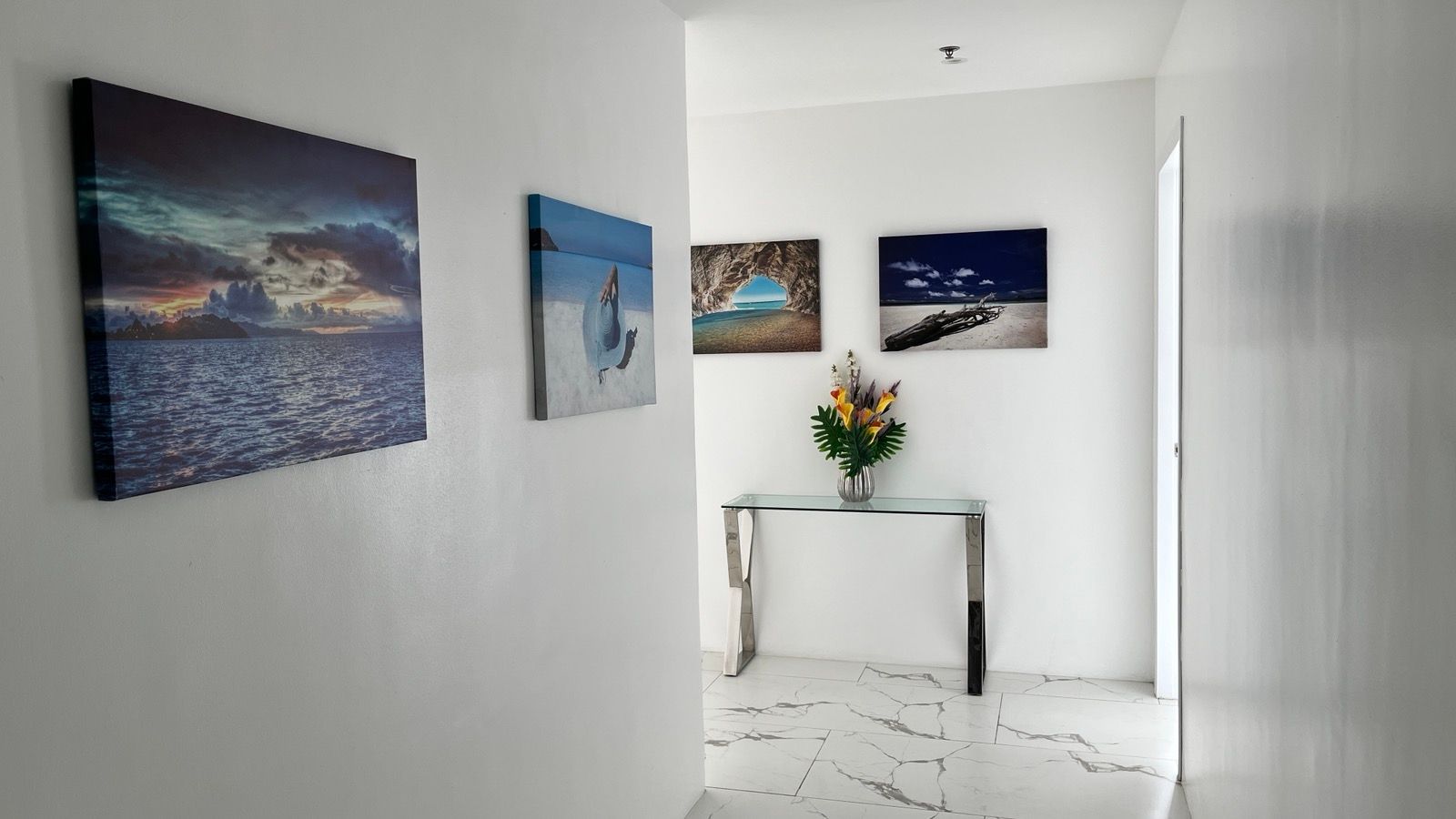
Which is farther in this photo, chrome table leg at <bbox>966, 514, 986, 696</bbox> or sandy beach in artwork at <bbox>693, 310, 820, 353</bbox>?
A: sandy beach in artwork at <bbox>693, 310, 820, 353</bbox>

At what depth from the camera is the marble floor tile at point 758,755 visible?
11.5 feet

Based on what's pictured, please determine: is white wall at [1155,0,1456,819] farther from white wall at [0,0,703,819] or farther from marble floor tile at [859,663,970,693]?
marble floor tile at [859,663,970,693]

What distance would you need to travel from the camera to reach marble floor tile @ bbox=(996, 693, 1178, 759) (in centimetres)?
374

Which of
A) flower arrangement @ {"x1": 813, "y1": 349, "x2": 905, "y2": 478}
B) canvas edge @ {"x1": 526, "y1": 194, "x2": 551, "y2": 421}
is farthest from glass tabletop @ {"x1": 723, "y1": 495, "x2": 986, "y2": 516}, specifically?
canvas edge @ {"x1": 526, "y1": 194, "x2": 551, "y2": 421}

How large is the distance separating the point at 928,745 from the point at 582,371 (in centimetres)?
206

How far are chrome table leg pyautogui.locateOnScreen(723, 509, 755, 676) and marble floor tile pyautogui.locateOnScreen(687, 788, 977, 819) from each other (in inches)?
47.2

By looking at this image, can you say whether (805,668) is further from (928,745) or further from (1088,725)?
(1088,725)

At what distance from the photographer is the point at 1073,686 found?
438 centimetres

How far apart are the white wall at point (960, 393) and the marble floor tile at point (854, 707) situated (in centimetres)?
36

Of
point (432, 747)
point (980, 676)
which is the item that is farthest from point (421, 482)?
point (980, 676)

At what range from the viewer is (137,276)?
1.27m

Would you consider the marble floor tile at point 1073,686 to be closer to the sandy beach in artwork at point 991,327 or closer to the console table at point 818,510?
the console table at point 818,510

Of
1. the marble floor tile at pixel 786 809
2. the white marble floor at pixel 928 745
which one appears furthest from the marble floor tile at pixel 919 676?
Answer: the marble floor tile at pixel 786 809

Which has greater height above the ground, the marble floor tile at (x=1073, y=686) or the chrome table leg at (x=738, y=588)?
the chrome table leg at (x=738, y=588)
